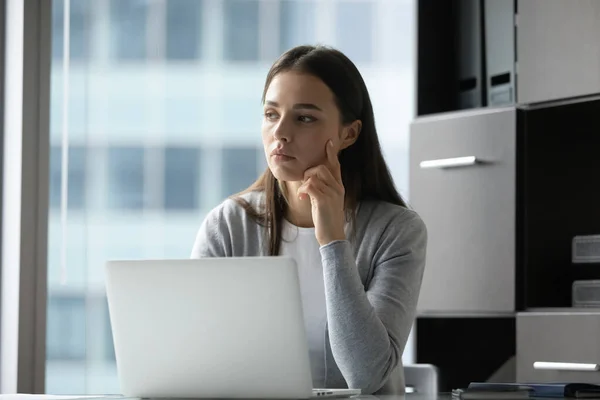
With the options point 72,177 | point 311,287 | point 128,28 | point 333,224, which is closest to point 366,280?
point 311,287

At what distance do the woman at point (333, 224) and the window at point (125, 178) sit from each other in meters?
0.76

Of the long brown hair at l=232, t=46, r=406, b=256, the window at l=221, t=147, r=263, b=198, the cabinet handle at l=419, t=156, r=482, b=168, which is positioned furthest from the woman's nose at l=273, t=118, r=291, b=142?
the window at l=221, t=147, r=263, b=198

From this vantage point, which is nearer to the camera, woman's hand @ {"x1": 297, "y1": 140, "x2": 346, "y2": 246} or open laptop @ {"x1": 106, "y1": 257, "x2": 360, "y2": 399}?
open laptop @ {"x1": 106, "y1": 257, "x2": 360, "y2": 399}

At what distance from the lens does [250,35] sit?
9.80ft

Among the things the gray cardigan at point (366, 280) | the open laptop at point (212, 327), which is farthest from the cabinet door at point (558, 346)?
the open laptop at point (212, 327)

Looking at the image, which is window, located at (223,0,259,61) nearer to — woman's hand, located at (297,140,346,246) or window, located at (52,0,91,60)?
window, located at (52,0,91,60)

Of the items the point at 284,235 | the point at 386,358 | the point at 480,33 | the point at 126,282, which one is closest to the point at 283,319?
the point at 126,282

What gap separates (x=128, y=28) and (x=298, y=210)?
1.06 m

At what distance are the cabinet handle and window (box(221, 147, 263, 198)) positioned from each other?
24.4 inches

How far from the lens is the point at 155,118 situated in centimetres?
290

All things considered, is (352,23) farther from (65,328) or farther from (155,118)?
(65,328)

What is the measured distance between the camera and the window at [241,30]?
2.98m

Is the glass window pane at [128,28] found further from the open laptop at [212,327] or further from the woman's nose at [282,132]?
the open laptop at [212,327]

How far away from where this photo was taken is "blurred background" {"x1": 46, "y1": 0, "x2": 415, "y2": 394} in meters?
2.80
